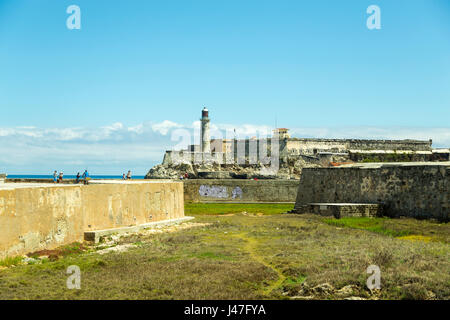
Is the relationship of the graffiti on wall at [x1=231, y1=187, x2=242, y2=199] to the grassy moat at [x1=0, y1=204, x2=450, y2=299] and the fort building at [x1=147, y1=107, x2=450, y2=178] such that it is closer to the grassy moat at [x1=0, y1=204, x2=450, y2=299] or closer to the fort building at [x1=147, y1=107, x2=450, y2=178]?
the fort building at [x1=147, y1=107, x2=450, y2=178]

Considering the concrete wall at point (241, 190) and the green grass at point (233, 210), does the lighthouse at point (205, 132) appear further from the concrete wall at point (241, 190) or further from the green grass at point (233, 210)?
the green grass at point (233, 210)

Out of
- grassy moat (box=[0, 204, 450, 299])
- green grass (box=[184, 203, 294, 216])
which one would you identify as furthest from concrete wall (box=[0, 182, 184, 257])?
green grass (box=[184, 203, 294, 216])

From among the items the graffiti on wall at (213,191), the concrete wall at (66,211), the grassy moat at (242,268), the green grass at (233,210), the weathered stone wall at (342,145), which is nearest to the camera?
the grassy moat at (242,268)

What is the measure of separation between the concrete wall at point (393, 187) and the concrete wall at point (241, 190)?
1897 cm

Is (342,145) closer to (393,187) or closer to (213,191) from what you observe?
(213,191)

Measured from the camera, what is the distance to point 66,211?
54.1 ft

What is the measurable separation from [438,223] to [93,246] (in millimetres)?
15047

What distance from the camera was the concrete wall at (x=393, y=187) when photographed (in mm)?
23438

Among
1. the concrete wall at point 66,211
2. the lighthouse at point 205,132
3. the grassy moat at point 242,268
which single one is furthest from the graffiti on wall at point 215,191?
the lighthouse at point 205,132

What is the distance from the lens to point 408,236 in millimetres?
18578

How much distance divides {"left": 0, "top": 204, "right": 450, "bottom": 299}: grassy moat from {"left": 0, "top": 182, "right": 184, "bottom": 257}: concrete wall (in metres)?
0.65

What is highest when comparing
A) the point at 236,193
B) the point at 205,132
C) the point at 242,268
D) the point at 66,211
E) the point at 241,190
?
the point at 205,132

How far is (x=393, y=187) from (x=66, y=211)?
17.0m

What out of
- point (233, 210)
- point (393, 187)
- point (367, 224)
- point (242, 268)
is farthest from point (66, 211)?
point (233, 210)
